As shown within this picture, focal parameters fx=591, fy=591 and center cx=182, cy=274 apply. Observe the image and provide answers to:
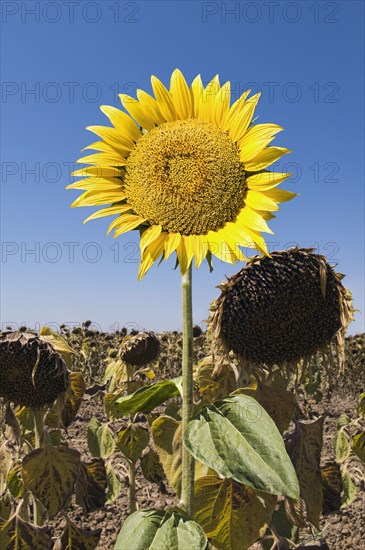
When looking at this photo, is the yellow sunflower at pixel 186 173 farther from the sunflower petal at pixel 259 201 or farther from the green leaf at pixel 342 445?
the green leaf at pixel 342 445

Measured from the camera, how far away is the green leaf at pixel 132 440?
357 centimetres

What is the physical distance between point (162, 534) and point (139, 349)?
2676 millimetres

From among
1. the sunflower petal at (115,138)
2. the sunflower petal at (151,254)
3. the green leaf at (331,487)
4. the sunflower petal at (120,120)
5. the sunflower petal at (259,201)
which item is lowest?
the green leaf at (331,487)

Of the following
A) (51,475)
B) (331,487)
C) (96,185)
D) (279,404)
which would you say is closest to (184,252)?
(96,185)

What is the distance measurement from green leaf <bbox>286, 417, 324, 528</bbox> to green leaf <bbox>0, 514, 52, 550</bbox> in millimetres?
1144

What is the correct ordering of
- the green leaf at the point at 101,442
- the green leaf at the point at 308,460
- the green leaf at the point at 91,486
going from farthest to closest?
the green leaf at the point at 101,442 < the green leaf at the point at 91,486 < the green leaf at the point at 308,460

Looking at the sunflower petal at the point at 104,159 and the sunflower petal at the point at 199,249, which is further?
the sunflower petal at the point at 104,159

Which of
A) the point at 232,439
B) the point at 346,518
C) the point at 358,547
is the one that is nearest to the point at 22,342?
the point at 232,439

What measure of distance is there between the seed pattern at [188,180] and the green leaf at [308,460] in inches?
35.3

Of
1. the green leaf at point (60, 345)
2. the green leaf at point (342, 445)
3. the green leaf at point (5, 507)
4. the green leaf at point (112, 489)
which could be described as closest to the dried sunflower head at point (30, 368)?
the green leaf at point (60, 345)

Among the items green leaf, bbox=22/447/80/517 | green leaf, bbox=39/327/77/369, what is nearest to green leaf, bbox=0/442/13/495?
green leaf, bbox=22/447/80/517

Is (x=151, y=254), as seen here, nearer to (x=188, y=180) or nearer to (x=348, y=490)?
(x=188, y=180)

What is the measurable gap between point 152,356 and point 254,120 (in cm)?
278

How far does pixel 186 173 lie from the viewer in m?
1.73
